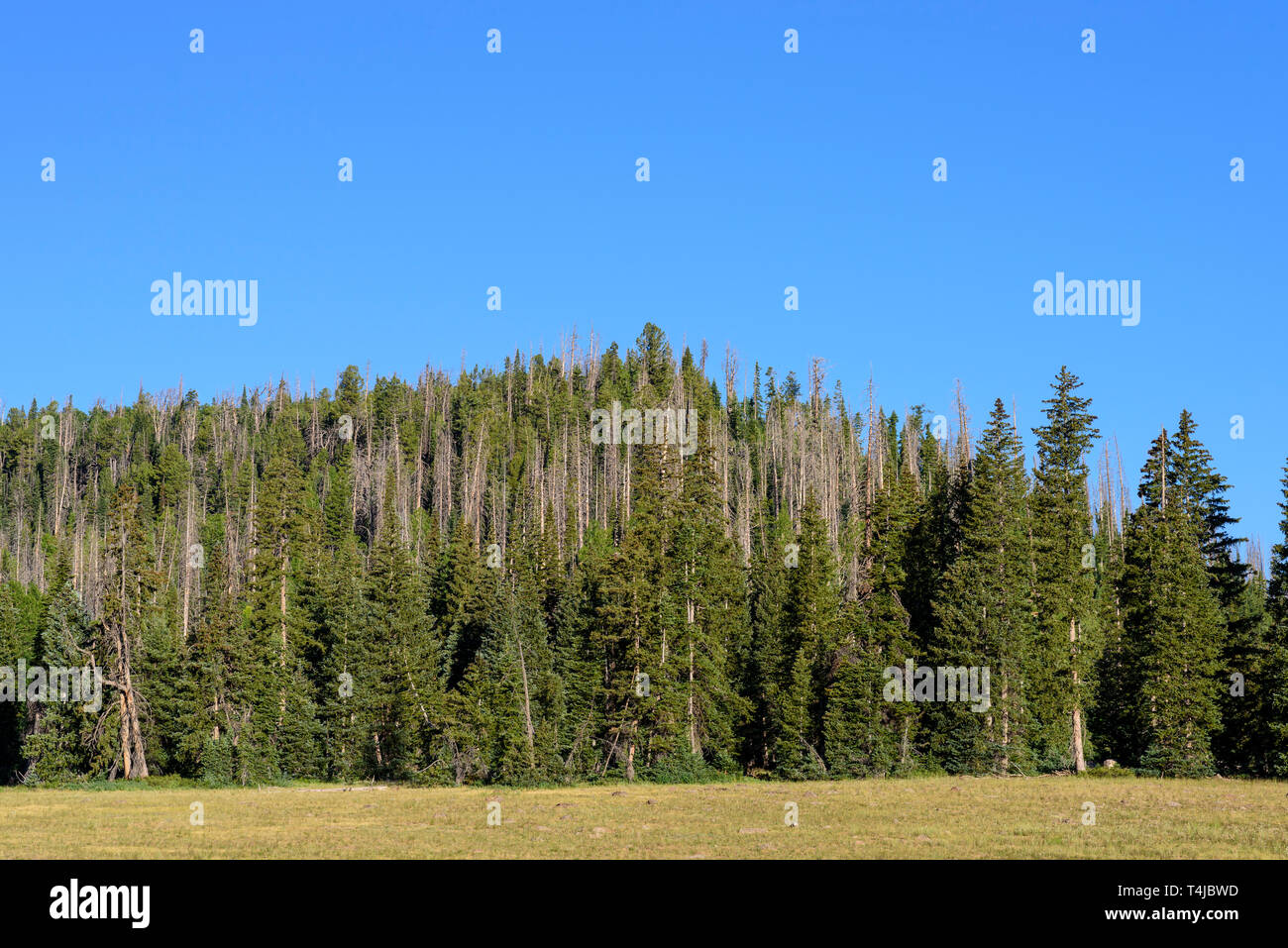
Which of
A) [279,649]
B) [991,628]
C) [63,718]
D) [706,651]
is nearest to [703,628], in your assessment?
[706,651]

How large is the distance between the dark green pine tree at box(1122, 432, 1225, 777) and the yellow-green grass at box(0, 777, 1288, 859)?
2.88 meters

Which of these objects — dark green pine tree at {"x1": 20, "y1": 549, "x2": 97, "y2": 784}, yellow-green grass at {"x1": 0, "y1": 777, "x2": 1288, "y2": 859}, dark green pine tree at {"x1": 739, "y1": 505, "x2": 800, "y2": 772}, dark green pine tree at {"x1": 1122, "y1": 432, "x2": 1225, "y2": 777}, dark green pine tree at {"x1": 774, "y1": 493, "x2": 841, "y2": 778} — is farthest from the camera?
dark green pine tree at {"x1": 739, "y1": 505, "x2": 800, "y2": 772}

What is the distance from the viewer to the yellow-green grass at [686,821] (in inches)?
1232

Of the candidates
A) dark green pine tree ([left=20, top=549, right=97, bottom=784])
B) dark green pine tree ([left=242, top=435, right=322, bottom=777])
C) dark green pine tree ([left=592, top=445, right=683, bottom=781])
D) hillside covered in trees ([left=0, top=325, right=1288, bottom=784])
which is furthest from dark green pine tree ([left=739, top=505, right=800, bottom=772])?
dark green pine tree ([left=20, top=549, right=97, bottom=784])

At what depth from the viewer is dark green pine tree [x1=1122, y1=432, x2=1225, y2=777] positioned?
2124 inches

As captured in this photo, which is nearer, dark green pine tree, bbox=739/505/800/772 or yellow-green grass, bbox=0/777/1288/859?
yellow-green grass, bbox=0/777/1288/859

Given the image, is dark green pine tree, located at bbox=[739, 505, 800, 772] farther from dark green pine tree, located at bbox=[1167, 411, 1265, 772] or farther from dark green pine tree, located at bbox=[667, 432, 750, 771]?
dark green pine tree, located at bbox=[1167, 411, 1265, 772]

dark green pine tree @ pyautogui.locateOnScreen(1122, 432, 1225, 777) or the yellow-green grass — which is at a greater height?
dark green pine tree @ pyautogui.locateOnScreen(1122, 432, 1225, 777)

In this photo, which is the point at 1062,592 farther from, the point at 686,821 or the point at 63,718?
the point at 63,718

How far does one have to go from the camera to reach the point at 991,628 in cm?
5812

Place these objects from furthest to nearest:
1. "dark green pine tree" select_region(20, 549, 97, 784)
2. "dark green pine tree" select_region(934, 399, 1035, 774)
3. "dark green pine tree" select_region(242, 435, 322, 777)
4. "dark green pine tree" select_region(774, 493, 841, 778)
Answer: "dark green pine tree" select_region(242, 435, 322, 777) < "dark green pine tree" select_region(774, 493, 841, 778) < "dark green pine tree" select_region(20, 549, 97, 784) < "dark green pine tree" select_region(934, 399, 1035, 774)

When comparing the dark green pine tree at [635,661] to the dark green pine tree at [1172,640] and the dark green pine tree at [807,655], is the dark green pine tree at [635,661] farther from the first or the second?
the dark green pine tree at [1172,640]
